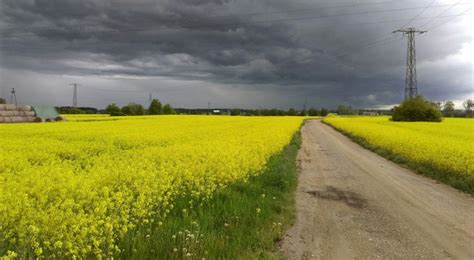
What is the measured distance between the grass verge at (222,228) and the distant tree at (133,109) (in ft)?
338

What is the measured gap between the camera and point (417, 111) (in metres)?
73.0

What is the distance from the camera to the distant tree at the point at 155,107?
120 metres

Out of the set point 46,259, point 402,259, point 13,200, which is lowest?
point 402,259

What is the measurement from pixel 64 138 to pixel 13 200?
772 inches

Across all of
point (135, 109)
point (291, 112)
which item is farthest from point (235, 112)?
point (135, 109)

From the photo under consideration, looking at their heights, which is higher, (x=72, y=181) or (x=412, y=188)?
(x=72, y=181)

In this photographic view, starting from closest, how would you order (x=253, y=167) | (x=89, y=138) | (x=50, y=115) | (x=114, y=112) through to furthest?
1. (x=253, y=167)
2. (x=89, y=138)
3. (x=50, y=115)
4. (x=114, y=112)

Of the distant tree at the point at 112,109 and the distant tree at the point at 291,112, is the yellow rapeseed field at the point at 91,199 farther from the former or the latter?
the distant tree at the point at 291,112

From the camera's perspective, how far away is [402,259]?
7098 millimetres

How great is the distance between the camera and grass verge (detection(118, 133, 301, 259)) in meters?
6.00

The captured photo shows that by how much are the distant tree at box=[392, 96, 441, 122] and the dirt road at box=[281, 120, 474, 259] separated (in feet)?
198

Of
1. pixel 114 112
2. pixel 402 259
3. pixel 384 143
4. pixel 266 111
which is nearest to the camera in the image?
pixel 402 259

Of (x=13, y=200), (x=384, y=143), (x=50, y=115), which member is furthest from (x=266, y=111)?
(x=13, y=200)

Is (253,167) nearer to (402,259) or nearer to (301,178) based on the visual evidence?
(301,178)
